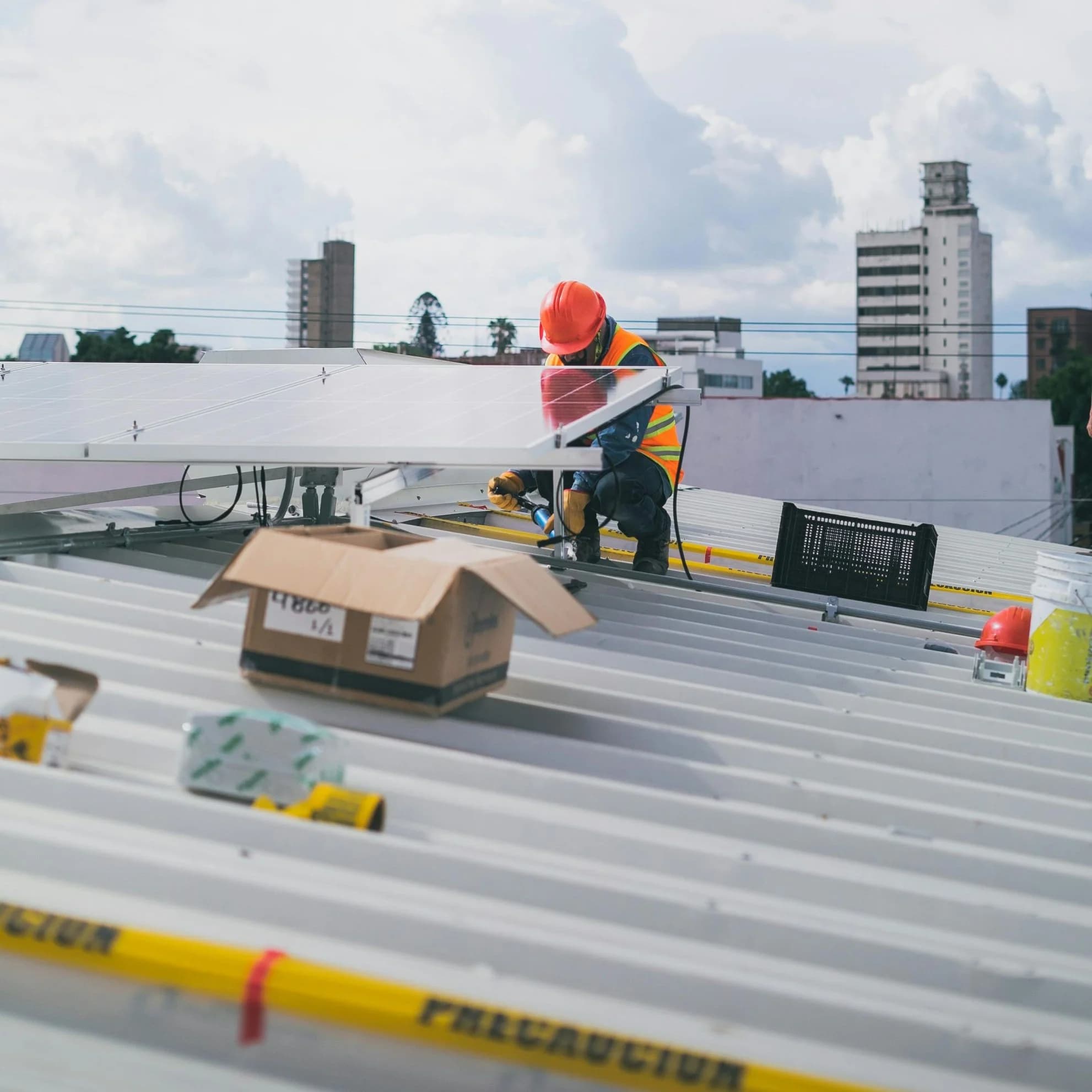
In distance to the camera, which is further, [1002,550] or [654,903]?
[1002,550]

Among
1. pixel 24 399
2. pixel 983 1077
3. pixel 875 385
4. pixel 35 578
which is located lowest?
pixel 983 1077

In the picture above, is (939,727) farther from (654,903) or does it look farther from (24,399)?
(24,399)

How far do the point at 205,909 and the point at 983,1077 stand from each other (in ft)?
4.96

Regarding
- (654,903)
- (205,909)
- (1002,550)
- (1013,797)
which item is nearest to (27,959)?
(205,909)

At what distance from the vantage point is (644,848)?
9.96 feet

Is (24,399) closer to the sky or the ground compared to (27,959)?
closer to the sky

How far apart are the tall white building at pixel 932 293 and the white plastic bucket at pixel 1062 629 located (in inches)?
Answer: 5707

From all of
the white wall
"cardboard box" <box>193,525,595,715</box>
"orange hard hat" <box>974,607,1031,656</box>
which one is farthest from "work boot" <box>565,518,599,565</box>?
Result: the white wall

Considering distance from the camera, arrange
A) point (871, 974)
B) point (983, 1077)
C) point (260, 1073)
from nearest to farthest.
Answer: point (260, 1073)
point (983, 1077)
point (871, 974)

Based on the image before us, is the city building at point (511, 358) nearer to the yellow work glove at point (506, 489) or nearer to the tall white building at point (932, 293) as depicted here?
the yellow work glove at point (506, 489)

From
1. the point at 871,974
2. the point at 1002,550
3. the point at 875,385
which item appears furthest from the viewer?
the point at 875,385

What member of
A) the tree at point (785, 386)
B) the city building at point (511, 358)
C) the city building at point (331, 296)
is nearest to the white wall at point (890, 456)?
the city building at point (511, 358)

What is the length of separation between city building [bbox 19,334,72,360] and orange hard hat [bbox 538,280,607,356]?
2228 inches

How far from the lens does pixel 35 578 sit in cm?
533
